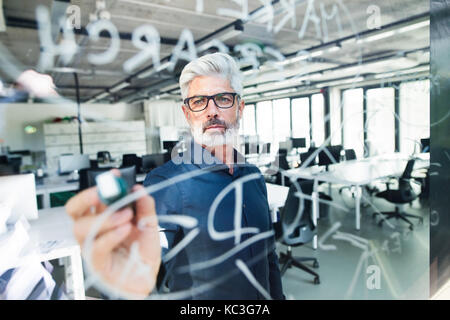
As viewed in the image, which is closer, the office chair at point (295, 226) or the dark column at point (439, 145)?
the dark column at point (439, 145)

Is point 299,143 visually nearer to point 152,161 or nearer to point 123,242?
point 152,161

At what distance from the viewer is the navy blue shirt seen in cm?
76

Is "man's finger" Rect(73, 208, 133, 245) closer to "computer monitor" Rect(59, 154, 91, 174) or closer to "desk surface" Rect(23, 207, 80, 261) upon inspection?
"desk surface" Rect(23, 207, 80, 261)

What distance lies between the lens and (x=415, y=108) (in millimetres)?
1452

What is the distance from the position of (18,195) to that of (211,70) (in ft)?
3.97

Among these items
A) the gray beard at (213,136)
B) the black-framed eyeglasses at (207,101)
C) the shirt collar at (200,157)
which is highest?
the black-framed eyeglasses at (207,101)

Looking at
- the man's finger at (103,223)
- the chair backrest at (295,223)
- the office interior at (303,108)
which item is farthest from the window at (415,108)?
the man's finger at (103,223)

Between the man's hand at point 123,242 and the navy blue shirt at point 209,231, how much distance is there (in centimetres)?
5

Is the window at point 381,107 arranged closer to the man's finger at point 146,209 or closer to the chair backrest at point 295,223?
the chair backrest at point 295,223

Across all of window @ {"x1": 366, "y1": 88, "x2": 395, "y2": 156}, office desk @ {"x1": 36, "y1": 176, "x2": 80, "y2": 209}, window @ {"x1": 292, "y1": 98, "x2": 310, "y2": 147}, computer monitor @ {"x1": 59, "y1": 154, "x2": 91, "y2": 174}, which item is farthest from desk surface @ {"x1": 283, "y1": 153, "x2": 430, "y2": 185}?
computer monitor @ {"x1": 59, "y1": 154, "x2": 91, "y2": 174}

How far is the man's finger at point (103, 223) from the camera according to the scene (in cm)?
58

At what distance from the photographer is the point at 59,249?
0.93m

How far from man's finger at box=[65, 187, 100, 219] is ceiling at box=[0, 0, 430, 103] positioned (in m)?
0.50
